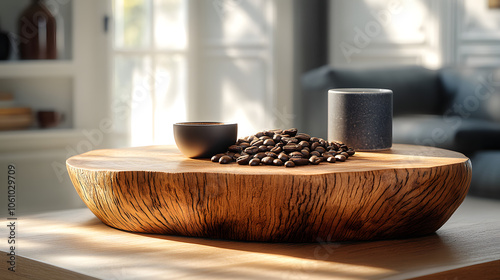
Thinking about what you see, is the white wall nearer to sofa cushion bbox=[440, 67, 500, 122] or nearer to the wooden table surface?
sofa cushion bbox=[440, 67, 500, 122]

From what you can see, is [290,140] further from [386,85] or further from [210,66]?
[210,66]

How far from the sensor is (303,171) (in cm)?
103

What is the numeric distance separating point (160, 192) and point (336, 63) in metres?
3.09

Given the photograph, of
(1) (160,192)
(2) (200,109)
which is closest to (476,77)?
(2) (200,109)

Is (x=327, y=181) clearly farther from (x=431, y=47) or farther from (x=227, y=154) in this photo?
(x=431, y=47)

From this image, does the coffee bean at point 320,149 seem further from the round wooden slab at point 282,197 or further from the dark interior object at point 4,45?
the dark interior object at point 4,45

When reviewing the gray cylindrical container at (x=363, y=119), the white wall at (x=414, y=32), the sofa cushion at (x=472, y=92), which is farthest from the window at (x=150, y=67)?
the gray cylindrical container at (x=363, y=119)

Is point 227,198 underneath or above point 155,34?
underneath

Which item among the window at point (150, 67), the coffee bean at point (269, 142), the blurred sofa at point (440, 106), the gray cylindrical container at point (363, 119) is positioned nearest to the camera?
the coffee bean at point (269, 142)

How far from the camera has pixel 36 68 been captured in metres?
2.92

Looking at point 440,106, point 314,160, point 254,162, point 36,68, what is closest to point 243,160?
point 254,162

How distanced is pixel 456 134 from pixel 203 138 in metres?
1.37

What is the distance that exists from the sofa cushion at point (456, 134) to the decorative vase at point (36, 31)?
1665mm

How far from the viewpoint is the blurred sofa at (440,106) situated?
2.31 m
